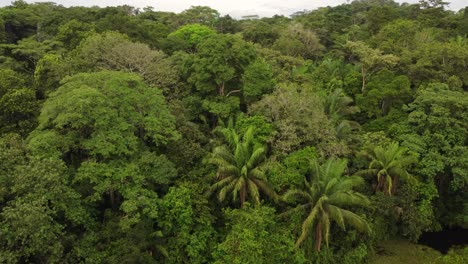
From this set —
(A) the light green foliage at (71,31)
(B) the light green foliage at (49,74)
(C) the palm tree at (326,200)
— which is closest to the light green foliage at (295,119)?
(C) the palm tree at (326,200)

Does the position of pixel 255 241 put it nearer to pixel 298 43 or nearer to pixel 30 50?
pixel 30 50

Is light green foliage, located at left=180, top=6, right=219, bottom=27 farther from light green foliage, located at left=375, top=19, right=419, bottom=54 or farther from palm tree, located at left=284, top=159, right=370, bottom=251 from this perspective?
palm tree, located at left=284, top=159, right=370, bottom=251

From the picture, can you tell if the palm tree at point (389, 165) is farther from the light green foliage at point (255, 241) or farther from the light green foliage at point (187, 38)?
the light green foliage at point (187, 38)

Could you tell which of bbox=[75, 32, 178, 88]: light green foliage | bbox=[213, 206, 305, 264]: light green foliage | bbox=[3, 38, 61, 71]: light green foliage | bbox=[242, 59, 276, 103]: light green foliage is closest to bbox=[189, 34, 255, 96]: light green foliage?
bbox=[242, 59, 276, 103]: light green foliage

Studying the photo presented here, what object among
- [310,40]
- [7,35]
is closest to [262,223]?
[310,40]

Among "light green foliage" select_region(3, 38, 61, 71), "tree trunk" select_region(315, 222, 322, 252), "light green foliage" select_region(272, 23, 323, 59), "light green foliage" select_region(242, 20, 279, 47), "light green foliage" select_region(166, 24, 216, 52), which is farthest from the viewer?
"light green foliage" select_region(242, 20, 279, 47)

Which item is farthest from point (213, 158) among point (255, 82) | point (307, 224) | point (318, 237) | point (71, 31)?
point (71, 31)

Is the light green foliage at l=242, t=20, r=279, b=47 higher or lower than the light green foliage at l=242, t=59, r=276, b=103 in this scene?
→ higher
